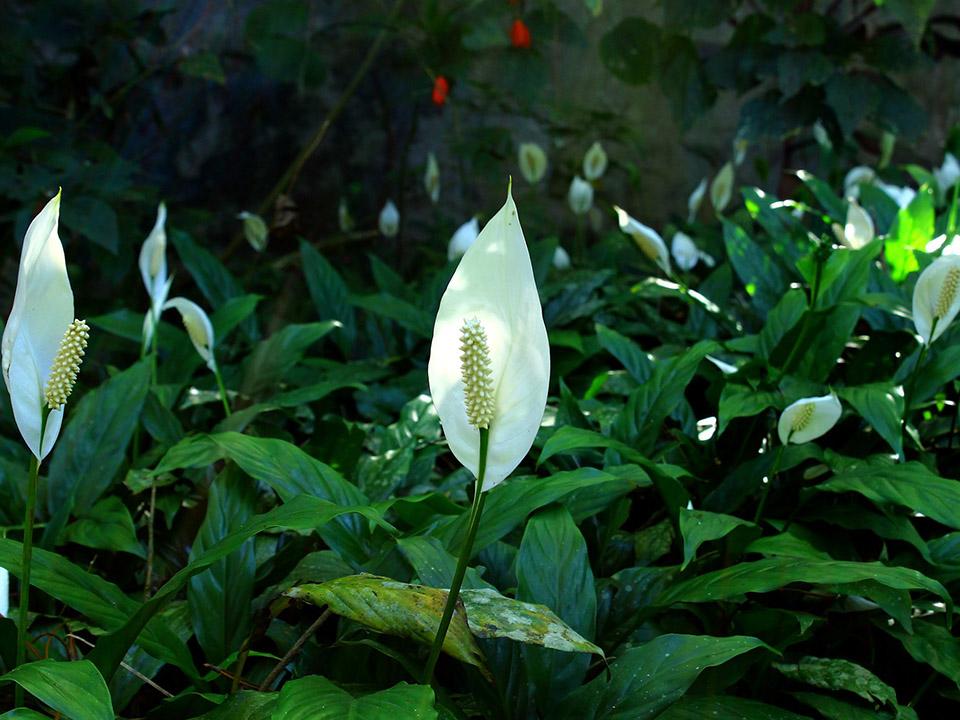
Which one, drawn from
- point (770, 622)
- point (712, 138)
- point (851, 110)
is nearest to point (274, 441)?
point (770, 622)

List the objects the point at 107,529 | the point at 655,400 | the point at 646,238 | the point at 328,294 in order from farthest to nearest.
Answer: the point at 328,294 → the point at 646,238 → the point at 655,400 → the point at 107,529

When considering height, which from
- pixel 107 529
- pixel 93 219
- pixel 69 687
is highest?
pixel 93 219

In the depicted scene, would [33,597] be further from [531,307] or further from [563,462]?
[531,307]

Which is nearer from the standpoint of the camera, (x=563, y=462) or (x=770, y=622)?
(x=770, y=622)

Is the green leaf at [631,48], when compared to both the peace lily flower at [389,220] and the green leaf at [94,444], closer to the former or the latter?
the peace lily flower at [389,220]

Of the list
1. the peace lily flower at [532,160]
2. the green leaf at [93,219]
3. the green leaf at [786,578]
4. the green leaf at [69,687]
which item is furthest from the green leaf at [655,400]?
the peace lily flower at [532,160]

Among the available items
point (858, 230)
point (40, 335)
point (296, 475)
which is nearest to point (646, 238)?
point (858, 230)

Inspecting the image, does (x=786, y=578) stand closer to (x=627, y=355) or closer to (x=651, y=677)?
(x=651, y=677)
